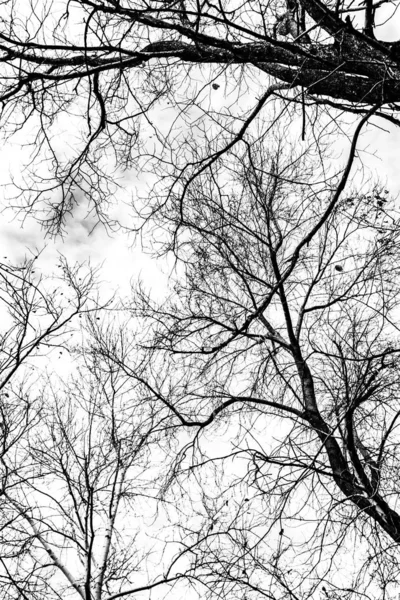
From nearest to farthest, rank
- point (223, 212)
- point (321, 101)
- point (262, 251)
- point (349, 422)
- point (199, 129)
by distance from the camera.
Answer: point (321, 101), point (199, 129), point (349, 422), point (223, 212), point (262, 251)

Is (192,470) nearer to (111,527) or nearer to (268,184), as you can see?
(268,184)

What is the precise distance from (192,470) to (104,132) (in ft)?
10.8

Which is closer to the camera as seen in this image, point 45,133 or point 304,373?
point 45,133

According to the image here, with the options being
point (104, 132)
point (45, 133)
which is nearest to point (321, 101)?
A: point (104, 132)

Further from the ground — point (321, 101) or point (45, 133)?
point (45, 133)

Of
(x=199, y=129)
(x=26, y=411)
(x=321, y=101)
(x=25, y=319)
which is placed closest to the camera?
(x=321, y=101)

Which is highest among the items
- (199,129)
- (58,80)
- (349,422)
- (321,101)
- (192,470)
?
(58,80)

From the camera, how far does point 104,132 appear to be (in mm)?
4012

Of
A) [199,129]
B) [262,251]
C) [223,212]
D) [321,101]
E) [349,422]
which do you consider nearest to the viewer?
[321,101]

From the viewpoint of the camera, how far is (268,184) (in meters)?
6.99

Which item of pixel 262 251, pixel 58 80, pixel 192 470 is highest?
pixel 262 251

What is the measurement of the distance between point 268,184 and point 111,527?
6552 millimetres

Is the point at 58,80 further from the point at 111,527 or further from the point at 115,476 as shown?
the point at 111,527

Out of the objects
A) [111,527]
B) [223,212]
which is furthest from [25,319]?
[111,527]
